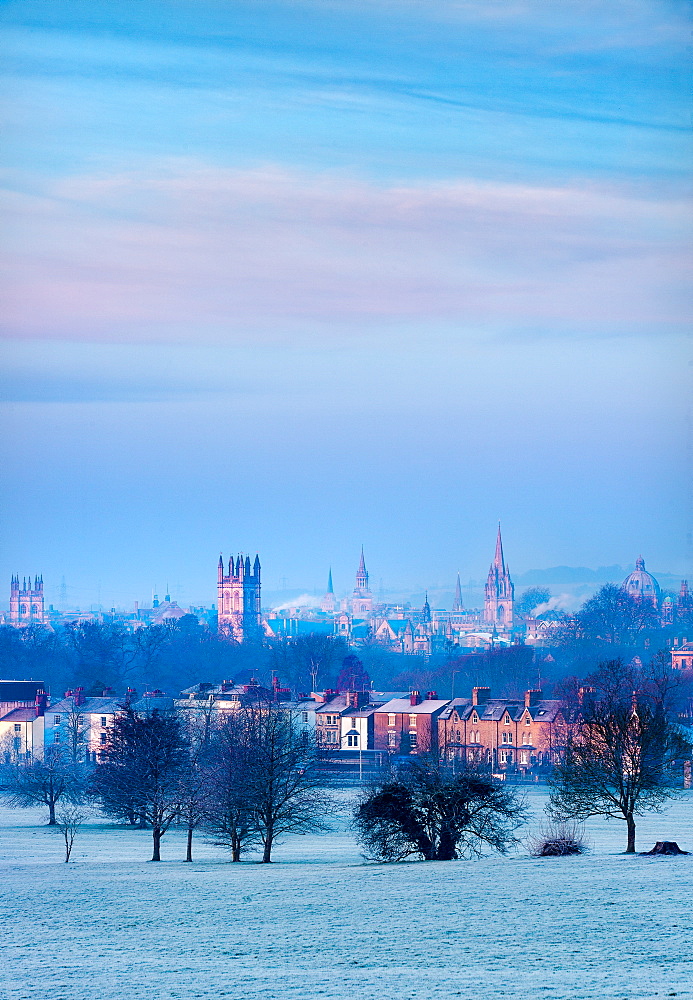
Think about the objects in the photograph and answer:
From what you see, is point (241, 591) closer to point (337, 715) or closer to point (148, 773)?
point (337, 715)

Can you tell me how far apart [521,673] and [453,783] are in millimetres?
63583

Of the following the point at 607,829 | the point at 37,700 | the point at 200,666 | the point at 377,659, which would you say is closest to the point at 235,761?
the point at 607,829

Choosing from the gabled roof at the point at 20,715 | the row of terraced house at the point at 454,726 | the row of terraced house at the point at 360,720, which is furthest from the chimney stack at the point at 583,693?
the gabled roof at the point at 20,715

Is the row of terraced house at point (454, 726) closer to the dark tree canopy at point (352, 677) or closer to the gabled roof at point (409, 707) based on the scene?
the gabled roof at point (409, 707)

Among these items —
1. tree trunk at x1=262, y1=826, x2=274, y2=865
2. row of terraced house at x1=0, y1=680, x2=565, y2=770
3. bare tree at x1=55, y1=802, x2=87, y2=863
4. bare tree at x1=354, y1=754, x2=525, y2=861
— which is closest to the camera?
bare tree at x1=354, y1=754, x2=525, y2=861

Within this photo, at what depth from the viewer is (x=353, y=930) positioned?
19.1 meters

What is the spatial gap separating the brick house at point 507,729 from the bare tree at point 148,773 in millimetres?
20007

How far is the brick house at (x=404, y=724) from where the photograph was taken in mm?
58656

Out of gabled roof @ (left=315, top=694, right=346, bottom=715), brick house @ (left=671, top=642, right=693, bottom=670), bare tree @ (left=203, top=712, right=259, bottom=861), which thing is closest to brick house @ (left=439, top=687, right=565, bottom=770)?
gabled roof @ (left=315, top=694, right=346, bottom=715)

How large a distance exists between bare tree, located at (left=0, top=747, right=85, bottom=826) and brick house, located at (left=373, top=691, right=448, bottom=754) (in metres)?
17.3

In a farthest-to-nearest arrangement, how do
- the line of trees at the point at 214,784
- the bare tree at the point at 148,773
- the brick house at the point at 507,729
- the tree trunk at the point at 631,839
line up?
the brick house at the point at 507,729 < the bare tree at the point at 148,773 < the line of trees at the point at 214,784 < the tree trunk at the point at 631,839

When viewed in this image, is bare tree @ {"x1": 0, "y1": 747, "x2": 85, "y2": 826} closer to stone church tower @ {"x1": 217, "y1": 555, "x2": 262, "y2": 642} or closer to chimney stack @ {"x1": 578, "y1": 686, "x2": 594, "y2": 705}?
chimney stack @ {"x1": 578, "y1": 686, "x2": 594, "y2": 705}

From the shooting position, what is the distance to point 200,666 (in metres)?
105

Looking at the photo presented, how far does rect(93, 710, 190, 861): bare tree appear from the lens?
31.8m
